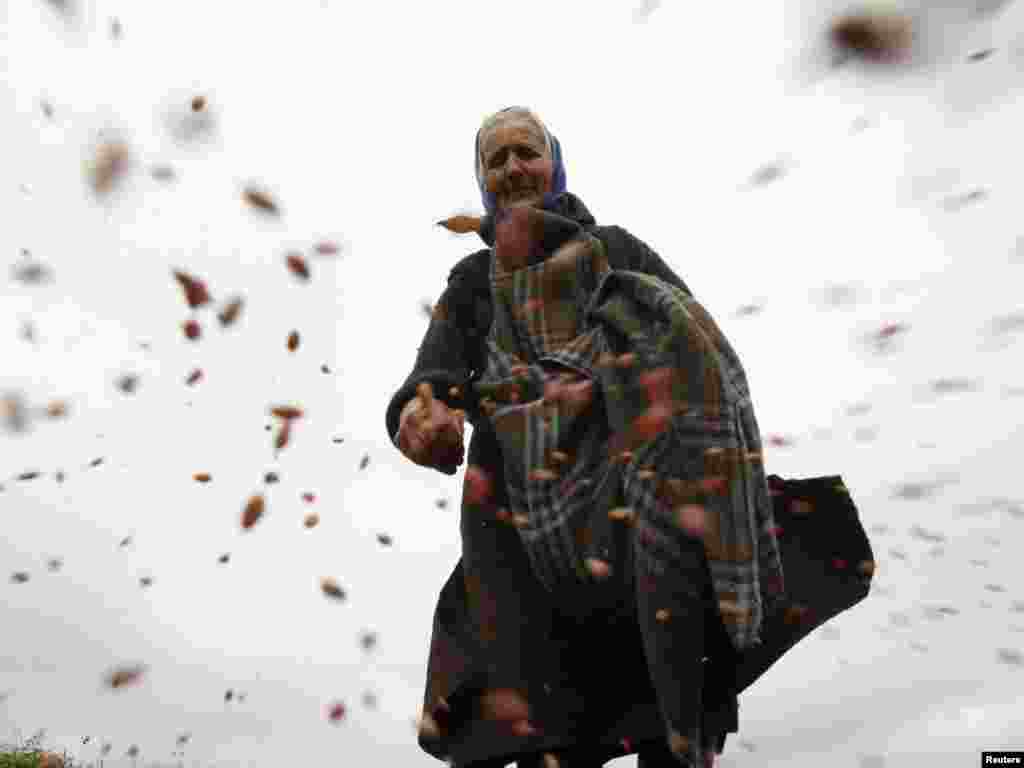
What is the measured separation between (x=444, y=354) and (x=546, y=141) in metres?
0.90

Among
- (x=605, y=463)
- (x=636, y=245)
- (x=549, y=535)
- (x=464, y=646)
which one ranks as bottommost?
(x=464, y=646)

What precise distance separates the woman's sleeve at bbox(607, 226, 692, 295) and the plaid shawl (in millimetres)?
314

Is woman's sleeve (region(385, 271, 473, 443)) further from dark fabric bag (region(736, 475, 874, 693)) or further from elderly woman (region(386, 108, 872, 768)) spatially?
dark fabric bag (region(736, 475, 874, 693))

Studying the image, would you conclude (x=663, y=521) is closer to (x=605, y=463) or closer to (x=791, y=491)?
(x=605, y=463)

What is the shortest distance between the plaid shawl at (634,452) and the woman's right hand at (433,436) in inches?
4.8

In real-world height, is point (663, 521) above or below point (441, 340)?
below

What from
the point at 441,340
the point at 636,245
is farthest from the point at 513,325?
the point at 636,245

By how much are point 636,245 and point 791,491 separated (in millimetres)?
966

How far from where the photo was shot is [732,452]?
220cm

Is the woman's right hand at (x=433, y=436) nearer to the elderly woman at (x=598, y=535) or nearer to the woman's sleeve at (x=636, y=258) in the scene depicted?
the elderly woman at (x=598, y=535)

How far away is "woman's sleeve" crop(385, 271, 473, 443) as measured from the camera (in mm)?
2805

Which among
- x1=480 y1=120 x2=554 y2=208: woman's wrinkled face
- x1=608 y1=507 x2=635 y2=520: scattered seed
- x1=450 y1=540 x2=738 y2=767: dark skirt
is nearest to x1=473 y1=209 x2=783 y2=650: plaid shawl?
x1=608 y1=507 x2=635 y2=520: scattered seed

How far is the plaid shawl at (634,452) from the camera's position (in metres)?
2.12

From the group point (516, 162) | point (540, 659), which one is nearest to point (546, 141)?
point (516, 162)
